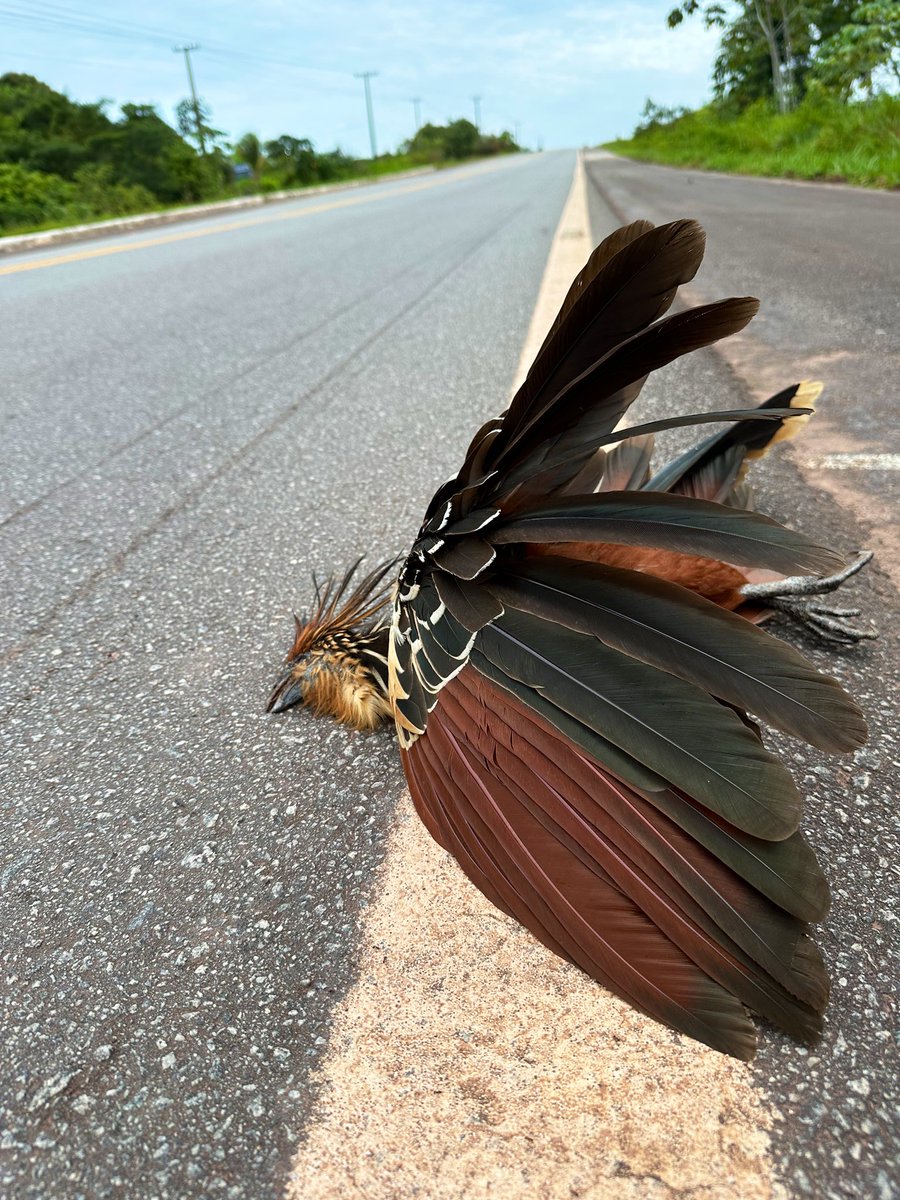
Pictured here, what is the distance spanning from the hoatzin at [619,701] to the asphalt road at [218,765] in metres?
0.19

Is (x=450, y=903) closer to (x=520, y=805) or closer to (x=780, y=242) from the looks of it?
(x=520, y=805)

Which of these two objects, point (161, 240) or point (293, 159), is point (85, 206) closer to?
point (161, 240)

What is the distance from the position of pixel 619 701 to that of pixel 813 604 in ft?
3.96

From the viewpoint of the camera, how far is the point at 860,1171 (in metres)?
0.98

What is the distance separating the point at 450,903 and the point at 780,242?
8848 mm

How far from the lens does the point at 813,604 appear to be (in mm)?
2182

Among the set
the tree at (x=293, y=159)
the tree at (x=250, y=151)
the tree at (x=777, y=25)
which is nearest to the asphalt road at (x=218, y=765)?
the tree at (x=777, y=25)

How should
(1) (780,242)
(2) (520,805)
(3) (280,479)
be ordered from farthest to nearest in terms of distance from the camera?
(1) (780,242)
(3) (280,479)
(2) (520,805)

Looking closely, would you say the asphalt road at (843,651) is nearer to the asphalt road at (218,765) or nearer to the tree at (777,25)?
the asphalt road at (218,765)

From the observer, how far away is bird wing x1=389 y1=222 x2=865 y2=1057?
1110 mm

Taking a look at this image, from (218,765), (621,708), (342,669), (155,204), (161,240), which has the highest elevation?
(155,204)

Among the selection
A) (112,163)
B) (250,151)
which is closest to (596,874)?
(112,163)

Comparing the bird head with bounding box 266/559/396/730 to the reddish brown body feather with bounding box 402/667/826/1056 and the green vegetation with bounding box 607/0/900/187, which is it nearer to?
the reddish brown body feather with bounding box 402/667/826/1056

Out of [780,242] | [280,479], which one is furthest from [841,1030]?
[780,242]
